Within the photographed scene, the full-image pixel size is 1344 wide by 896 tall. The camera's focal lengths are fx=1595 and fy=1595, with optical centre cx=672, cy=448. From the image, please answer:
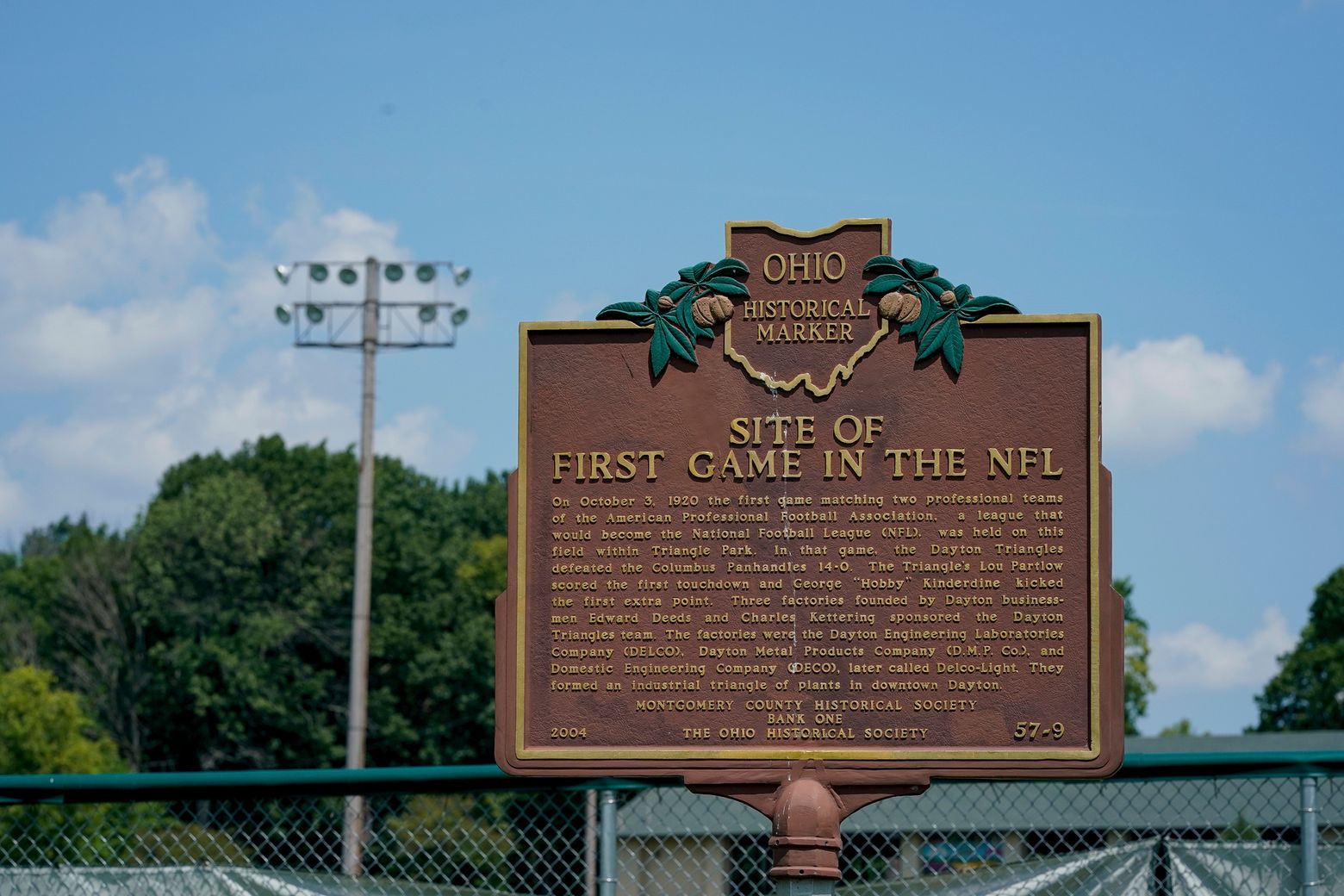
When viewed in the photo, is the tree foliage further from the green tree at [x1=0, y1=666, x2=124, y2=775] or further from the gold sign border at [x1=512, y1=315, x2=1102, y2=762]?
the gold sign border at [x1=512, y1=315, x2=1102, y2=762]

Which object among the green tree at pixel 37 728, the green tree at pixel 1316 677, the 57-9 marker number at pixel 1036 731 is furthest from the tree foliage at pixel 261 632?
the 57-9 marker number at pixel 1036 731

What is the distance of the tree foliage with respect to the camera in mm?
43312

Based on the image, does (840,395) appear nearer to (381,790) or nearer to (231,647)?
(381,790)

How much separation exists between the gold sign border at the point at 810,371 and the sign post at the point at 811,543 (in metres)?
0.01

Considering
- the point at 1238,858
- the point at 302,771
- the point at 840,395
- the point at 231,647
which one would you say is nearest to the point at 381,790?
the point at 302,771

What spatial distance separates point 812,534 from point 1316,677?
152 feet

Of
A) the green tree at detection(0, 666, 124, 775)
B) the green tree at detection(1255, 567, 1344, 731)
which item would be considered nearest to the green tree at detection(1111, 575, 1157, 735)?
the green tree at detection(1255, 567, 1344, 731)

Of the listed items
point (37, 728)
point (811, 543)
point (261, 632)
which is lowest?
point (37, 728)

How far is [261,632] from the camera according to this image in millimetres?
42719

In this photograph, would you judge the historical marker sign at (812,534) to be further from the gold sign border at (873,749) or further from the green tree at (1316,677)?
the green tree at (1316,677)

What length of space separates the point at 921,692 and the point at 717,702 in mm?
825

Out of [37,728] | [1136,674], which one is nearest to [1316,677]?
[1136,674]

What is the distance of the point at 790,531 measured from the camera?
21.5 ft

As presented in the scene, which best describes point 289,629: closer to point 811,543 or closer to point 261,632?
point 261,632
